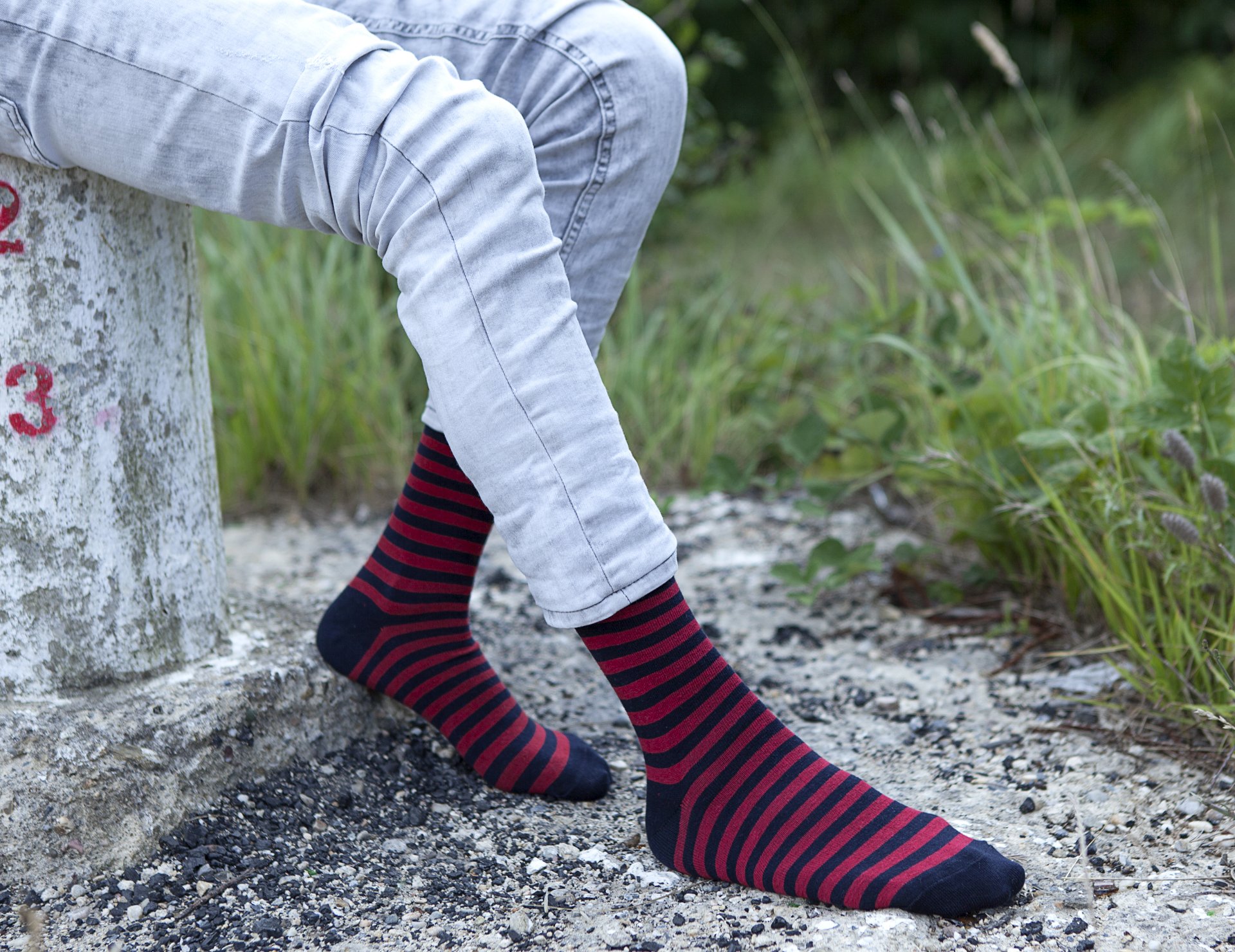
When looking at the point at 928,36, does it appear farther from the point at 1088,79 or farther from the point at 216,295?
the point at 216,295

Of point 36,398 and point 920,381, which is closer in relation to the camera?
point 36,398

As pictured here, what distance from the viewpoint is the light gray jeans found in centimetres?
89

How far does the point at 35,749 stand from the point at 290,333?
1292mm

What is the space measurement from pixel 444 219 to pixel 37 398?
0.46 metres

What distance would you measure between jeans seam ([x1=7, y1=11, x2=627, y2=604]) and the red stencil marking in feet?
1.05

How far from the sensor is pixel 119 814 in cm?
107

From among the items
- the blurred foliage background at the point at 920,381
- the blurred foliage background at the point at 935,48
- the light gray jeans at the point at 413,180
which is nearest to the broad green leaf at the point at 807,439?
the blurred foliage background at the point at 920,381

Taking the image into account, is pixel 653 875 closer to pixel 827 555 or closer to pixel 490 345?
pixel 490 345

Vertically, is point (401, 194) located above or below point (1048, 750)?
above

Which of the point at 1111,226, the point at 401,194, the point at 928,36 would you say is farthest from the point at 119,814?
the point at 928,36

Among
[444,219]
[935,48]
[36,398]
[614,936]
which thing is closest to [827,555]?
[614,936]

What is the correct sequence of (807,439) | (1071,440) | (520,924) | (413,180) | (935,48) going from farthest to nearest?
(935,48)
(807,439)
(1071,440)
(520,924)
(413,180)

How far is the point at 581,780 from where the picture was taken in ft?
4.03

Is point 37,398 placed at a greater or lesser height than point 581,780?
greater
